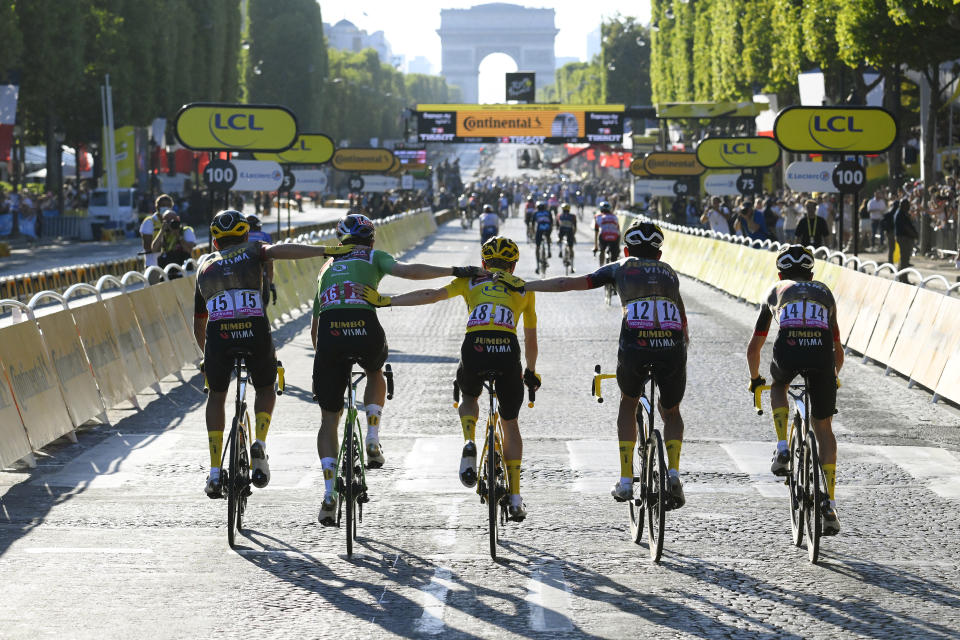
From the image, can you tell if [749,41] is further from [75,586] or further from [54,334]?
[75,586]

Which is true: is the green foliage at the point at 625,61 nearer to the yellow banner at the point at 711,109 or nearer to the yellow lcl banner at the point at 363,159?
the yellow banner at the point at 711,109

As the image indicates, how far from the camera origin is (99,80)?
60062 mm

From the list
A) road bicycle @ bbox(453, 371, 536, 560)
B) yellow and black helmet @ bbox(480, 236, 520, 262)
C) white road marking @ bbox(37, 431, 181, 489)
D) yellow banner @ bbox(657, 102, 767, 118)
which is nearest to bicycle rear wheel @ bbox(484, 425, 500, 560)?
road bicycle @ bbox(453, 371, 536, 560)

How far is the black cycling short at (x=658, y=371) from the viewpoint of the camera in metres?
7.89

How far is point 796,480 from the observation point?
807 centimetres

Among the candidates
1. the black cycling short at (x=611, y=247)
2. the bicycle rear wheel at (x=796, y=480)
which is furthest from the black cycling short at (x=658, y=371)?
the black cycling short at (x=611, y=247)

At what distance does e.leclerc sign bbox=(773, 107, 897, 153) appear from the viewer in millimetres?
23625

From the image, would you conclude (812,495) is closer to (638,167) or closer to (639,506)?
(639,506)

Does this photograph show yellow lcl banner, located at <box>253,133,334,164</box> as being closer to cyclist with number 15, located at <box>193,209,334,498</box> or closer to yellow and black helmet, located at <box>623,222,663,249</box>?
cyclist with number 15, located at <box>193,209,334,498</box>

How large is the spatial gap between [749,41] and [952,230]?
53.9 ft

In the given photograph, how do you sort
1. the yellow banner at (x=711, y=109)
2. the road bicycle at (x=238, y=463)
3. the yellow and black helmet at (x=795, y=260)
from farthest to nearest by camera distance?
the yellow banner at (x=711, y=109) < the yellow and black helmet at (x=795, y=260) < the road bicycle at (x=238, y=463)

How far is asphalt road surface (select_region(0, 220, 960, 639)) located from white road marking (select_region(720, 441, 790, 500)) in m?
0.03

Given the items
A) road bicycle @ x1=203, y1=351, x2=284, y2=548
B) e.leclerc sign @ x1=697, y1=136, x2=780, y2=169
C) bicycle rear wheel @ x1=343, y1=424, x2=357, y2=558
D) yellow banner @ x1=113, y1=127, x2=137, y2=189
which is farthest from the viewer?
yellow banner @ x1=113, y1=127, x2=137, y2=189

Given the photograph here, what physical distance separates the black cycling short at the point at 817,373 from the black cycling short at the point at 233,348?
2.73 m
